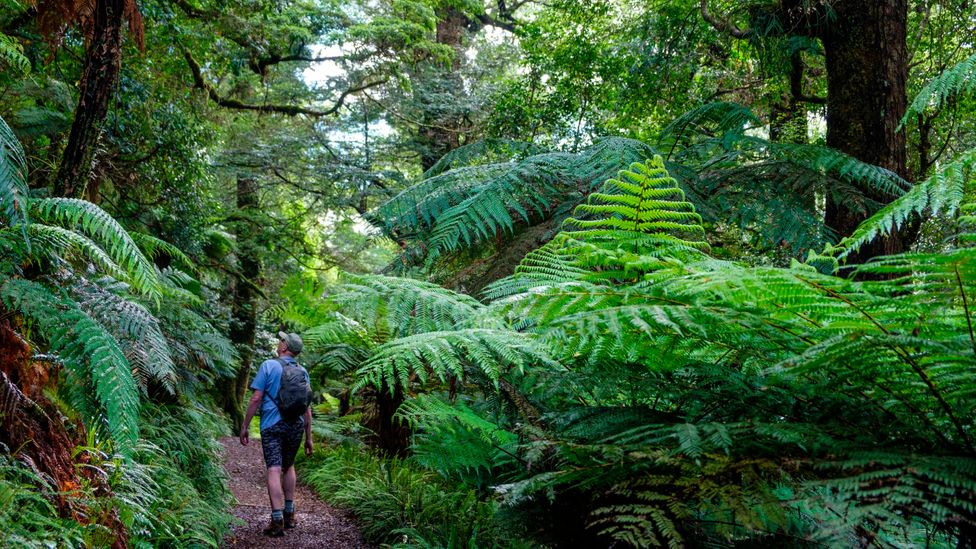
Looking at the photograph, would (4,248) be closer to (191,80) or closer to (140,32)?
(140,32)

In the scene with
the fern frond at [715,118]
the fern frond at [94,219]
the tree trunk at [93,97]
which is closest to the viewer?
the fern frond at [94,219]

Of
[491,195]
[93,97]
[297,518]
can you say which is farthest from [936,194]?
[297,518]

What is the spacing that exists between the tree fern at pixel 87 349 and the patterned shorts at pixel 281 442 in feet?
9.16

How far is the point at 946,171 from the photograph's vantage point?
141 cm

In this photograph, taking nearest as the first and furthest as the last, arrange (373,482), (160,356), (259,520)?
(160,356), (259,520), (373,482)

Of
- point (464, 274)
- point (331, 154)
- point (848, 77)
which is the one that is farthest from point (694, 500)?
point (331, 154)

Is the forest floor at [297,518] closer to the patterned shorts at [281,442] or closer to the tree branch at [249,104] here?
the patterned shorts at [281,442]

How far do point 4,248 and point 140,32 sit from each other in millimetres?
1589

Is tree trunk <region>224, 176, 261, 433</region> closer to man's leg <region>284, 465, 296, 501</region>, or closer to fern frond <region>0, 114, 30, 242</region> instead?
man's leg <region>284, 465, 296, 501</region>

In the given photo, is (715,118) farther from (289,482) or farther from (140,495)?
(289,482)

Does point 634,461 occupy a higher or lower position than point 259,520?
higher

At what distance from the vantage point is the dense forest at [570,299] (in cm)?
108

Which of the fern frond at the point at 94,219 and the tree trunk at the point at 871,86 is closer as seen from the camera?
the fern frond at the point at 94,219

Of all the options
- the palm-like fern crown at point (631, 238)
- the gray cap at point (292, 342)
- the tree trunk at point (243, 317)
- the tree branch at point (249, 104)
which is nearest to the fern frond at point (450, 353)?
the palm-like fern crown at point (631, 238)
